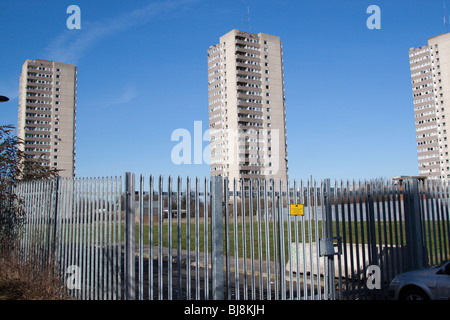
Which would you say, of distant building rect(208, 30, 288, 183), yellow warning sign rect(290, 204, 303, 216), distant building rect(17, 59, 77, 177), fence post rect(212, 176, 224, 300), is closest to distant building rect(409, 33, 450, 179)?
distant building rect(208, 30, 288, 183)

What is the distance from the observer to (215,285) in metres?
6.92

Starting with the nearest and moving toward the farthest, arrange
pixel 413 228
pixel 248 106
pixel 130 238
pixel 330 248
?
pixel 130 238 → pixel 330 248 → pixel 413 228 → pixel 248 106

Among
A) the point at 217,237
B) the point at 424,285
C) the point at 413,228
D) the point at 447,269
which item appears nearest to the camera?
the point at 217,237

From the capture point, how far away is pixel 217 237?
7086 mm

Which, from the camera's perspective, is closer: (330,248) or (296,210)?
(296,210)

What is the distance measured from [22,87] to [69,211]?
11265cm

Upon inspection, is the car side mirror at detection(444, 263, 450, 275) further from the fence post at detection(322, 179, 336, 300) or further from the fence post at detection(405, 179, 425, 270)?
the fence post at detection(405, 179, 425, 270)

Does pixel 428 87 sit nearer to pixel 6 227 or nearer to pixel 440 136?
pixel 440 136

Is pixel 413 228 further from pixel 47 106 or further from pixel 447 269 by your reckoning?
pixel 47 106

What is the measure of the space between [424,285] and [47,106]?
111 m

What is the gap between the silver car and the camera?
7405 mm

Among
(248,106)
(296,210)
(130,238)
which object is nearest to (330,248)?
(296,210)

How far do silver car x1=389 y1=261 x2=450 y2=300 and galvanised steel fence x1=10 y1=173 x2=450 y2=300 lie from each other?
83 centimetres
